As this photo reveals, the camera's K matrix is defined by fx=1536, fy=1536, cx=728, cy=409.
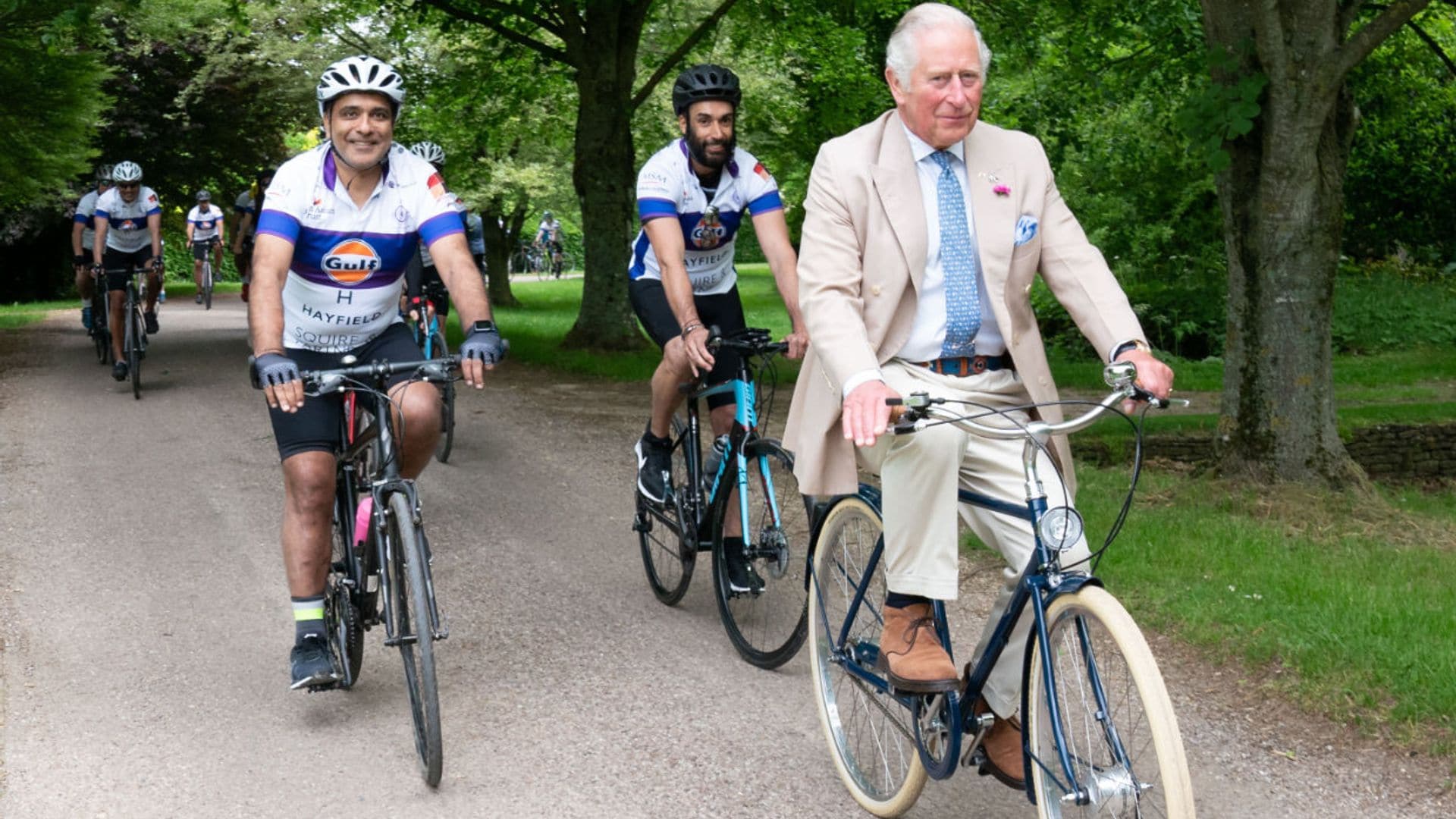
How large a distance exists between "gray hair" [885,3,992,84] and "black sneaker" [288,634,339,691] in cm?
278

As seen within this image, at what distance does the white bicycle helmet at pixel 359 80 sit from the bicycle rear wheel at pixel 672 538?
2.00 meters

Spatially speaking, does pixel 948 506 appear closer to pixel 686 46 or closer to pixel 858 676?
pixel 858 676

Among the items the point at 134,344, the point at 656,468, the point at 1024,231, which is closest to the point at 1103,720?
the point at 1024,231

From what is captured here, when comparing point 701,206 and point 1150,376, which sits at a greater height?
point 701,206

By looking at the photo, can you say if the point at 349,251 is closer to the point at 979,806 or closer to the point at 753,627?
the point at 753,627

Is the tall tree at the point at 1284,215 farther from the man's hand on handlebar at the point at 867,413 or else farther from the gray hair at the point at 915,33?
the man's hand on handlebar at the point at 867,413

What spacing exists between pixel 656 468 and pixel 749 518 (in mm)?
818

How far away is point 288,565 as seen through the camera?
5.36 metres

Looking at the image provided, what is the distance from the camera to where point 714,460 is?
609 cm

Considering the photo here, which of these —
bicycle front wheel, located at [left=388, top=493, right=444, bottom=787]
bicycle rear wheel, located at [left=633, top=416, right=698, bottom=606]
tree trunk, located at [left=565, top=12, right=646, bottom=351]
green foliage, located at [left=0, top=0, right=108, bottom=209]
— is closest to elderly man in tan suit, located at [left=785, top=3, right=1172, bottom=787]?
bicycle front wheel, located at [left=388, top=493, right=444, bottom=787]

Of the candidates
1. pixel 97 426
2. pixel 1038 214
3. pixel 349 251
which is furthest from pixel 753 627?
pixel 97 426

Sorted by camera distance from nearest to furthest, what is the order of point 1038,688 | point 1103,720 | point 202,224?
1. point 1103,720
2. point 1038,688
3. point 202,224

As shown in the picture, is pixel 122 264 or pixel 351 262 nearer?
pixel 351 262

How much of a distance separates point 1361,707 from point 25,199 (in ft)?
90.4
